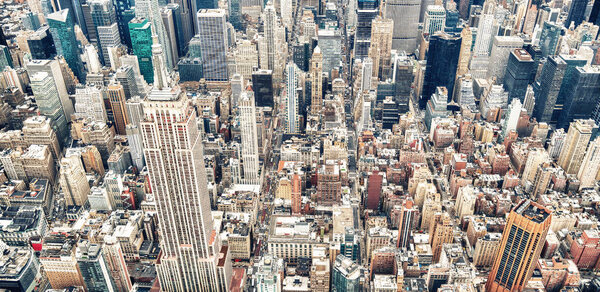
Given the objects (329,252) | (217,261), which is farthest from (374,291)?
(217,261)

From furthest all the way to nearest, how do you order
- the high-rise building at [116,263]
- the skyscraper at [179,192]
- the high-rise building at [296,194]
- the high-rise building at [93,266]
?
the high-rise building at [296,194] → the high-rise building at [116,263] → the high-rise building at [93,266] → the skyscraper at [179,192]

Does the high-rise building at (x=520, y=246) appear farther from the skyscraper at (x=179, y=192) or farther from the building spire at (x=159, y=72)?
the building spire at (x=159, y=72)

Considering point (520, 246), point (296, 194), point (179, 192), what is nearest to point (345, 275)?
point (296, 194)

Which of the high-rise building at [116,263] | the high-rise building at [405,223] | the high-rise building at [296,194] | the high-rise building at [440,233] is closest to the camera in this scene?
the high-rise building at [116,263]

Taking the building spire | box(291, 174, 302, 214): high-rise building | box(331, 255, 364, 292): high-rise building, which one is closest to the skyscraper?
the building spire

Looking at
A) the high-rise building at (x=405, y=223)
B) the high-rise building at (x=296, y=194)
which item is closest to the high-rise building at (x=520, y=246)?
the high-rise building at (x=405, y=223)

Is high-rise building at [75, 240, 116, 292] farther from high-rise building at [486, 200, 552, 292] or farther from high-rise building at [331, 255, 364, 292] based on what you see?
high-rise building at [486, 200, 552, 292]

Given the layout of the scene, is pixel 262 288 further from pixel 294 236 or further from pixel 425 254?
pixel 425 254
